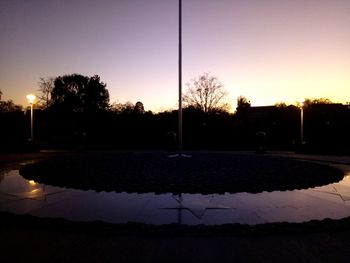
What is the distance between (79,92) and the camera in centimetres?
4322

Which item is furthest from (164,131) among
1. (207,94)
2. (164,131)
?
(207,94)

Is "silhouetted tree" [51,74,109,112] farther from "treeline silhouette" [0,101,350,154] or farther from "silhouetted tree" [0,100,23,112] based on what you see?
"treeline silhouette" [0,101,350,154]

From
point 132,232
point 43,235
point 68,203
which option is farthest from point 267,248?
point 68,203

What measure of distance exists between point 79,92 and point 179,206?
4038 centimetres

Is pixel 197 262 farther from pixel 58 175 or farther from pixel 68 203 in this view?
pixel 58 175

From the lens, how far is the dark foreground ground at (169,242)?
11.2ft

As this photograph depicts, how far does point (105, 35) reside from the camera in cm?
1961

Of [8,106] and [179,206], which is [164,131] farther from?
[8,106]

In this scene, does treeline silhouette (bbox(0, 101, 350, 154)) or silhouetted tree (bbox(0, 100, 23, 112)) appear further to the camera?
silhouetted tree (bbox(0, 100, 23, 112))

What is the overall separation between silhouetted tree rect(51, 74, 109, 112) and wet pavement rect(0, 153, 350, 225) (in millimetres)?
36515

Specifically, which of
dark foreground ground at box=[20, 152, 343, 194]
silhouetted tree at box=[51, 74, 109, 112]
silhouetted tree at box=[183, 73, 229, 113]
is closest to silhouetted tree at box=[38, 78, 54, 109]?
silhouetted tree at box=[51, 74, 109, 112]

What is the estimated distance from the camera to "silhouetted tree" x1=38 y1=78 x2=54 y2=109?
44375 mm

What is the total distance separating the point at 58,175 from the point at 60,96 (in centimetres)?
3599

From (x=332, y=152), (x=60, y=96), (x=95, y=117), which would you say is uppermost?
(x=60, y=96)
